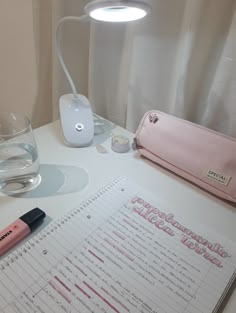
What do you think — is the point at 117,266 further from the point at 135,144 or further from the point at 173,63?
Result: the point at 173,63

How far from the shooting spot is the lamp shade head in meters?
0.45

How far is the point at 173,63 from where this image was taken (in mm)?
697

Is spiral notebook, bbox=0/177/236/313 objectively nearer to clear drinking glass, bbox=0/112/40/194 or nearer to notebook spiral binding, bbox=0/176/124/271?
notebook spiral binding, bbox=0/176/124/271

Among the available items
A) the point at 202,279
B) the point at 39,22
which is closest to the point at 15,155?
the point at 202,279

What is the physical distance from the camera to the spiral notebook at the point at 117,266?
36 centimetres

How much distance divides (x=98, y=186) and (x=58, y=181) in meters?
0.09

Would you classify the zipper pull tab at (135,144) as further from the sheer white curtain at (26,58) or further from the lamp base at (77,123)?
the sheer white curtain at (26,58)

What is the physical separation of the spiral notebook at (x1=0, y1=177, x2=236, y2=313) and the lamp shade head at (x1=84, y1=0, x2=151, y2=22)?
368 millimetres

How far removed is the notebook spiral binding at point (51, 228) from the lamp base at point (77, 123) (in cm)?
18

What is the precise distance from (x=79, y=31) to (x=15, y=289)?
79cm

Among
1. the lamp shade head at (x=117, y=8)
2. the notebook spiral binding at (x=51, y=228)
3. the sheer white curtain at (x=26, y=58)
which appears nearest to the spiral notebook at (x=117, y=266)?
the notebook spiral binding at (x=51, y=228)

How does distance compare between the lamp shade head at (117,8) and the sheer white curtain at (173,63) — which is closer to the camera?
the lamp shade head at (117,8)

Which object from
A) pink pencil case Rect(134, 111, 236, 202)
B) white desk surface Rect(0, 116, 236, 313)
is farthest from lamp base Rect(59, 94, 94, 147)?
pink pencil case Rect(134, 111, 236, 202)

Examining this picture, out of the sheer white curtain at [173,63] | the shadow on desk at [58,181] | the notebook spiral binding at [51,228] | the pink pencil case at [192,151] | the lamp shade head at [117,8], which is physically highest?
the lamp shade head at [117,8]
